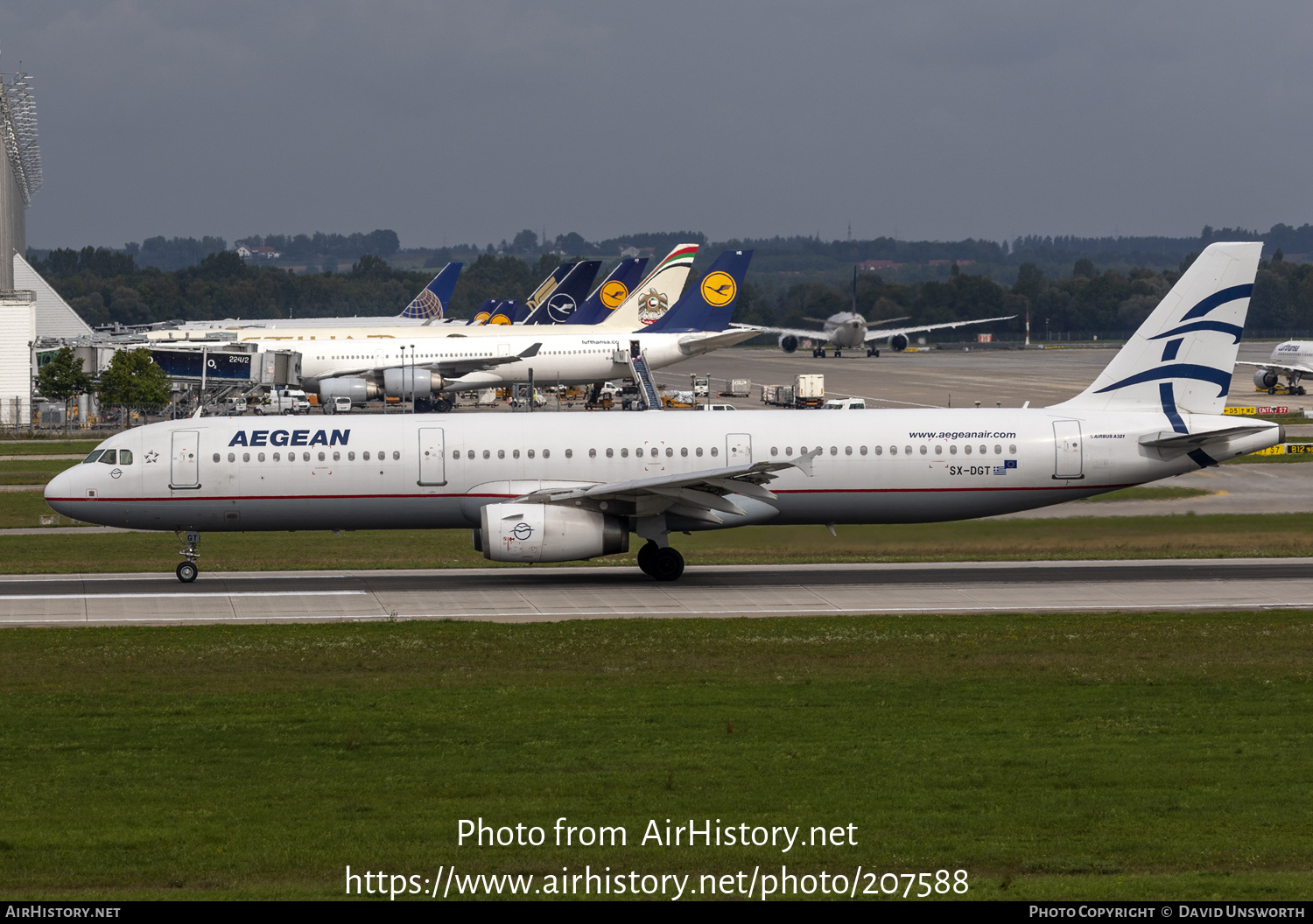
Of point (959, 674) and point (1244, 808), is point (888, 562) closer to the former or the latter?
point (959, 674)

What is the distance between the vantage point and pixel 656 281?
10456 centimetres

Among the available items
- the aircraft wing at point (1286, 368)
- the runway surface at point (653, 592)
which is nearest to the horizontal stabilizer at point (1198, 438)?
the runway surface at point (653, 592)

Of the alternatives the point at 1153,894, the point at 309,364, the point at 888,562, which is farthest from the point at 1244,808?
the point at 309,364

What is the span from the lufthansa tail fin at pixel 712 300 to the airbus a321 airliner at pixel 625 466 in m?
56.5

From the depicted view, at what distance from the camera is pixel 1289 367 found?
103750 mm

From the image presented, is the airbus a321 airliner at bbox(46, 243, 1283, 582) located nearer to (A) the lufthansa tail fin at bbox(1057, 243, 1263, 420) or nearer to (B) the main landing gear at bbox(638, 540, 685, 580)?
(B) the main landing gear at bbox(638, 540, 685, 580)

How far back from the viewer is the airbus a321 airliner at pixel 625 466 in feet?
111

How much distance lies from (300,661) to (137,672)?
258 cm

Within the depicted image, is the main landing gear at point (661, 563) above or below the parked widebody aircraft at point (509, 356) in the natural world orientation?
below

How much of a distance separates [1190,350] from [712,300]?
198 feet

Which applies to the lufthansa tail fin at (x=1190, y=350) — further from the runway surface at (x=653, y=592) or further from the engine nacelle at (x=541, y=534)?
the engine nacelle at (x=541, y=534)

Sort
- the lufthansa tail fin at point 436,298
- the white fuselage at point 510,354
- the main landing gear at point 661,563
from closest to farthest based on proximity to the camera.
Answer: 1. the main landing gear at point 661,563
2. the white fuselage at point 510,354
3. the lufthansa tail fin at point 436,298

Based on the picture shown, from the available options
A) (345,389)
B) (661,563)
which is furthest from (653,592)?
(345,389)

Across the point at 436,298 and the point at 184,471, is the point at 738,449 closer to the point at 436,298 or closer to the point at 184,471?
the point at 184,471
